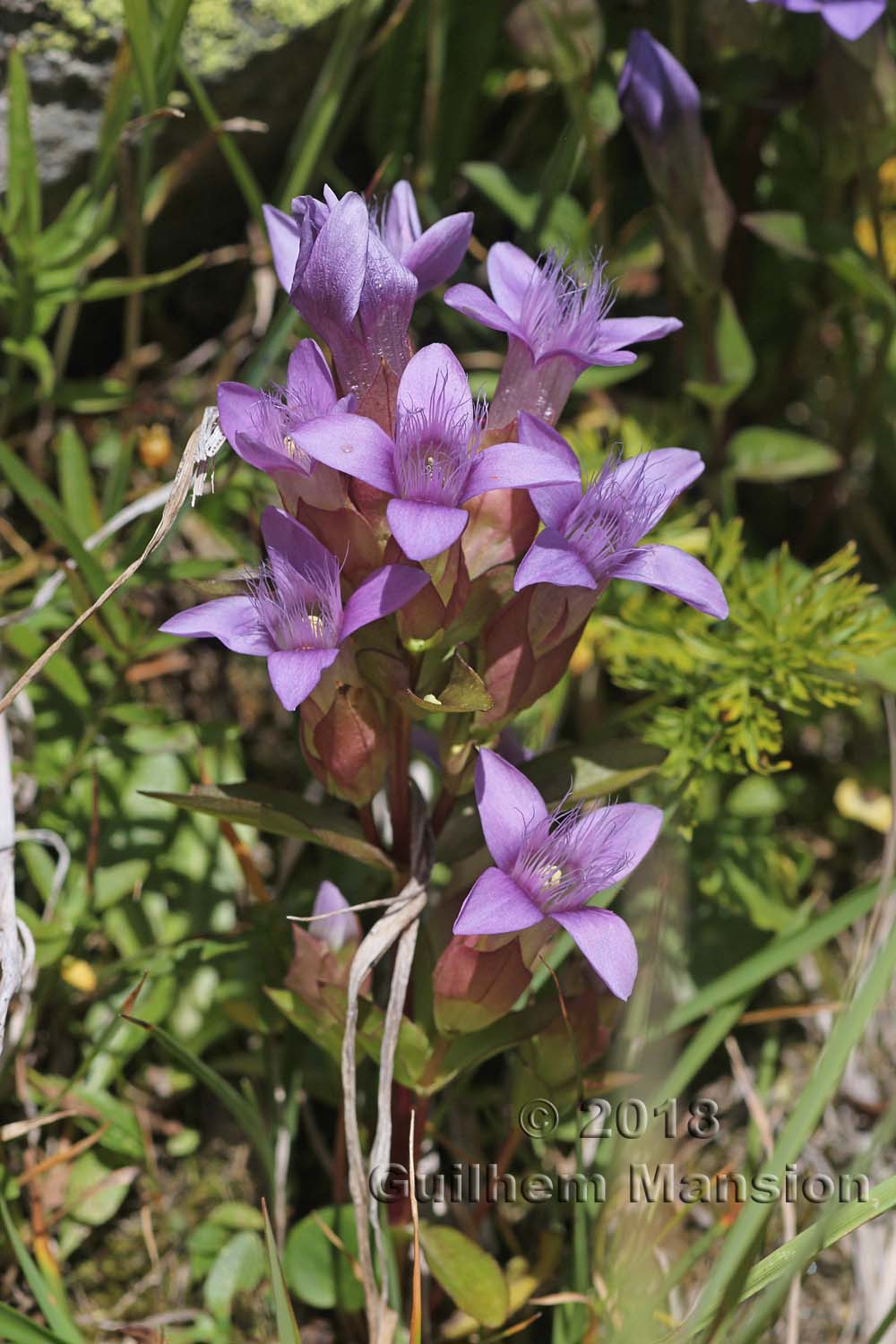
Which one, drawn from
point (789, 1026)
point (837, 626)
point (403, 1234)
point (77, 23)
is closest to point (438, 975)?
point (403, 1234)

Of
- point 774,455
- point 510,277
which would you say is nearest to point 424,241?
point 510,277

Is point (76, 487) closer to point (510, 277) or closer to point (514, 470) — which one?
point (510, 277)

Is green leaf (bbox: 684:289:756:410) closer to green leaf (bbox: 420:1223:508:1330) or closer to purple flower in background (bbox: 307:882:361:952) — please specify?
purple flower in background (bbox: 307:882:361:952)

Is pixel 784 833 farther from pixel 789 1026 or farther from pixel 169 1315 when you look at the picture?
pixel 169 1315

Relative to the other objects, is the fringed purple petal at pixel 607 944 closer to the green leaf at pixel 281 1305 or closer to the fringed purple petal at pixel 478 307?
the green leaf at pixel 281 1305

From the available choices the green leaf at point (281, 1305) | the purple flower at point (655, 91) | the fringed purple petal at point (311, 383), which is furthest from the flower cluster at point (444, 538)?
the purple flower at point (655, 91)

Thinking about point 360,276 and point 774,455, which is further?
point 774,455
